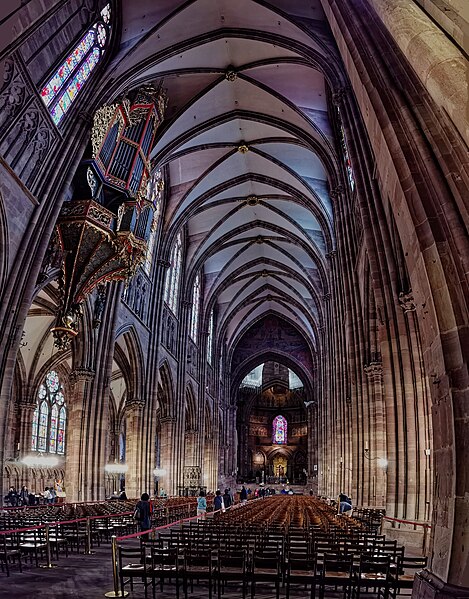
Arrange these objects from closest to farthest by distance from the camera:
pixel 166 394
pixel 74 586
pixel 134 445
Result: pixel 74 586
pixel 134 445
pixel 166 394

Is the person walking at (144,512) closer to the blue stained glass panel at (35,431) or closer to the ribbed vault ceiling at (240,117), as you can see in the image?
the ribbed vault ceiling at (240,117)

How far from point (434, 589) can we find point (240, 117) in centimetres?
2523

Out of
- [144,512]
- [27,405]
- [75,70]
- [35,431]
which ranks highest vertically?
[75,70]

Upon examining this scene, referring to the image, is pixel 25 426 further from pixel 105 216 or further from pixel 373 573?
pixel 373 573

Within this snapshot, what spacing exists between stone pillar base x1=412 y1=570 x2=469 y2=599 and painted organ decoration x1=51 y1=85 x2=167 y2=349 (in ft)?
43.2

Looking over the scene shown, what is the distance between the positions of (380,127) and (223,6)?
50.4 ft

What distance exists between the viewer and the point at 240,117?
90.5ft

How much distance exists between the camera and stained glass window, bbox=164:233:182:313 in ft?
115

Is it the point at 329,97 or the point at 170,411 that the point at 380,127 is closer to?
the point at 329,97

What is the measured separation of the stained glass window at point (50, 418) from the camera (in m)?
33.1

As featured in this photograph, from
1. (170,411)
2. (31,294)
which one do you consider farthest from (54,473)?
(31,294)

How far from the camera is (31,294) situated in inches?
640

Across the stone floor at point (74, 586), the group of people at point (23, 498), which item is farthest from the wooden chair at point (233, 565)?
the group of people at point (23, 498)

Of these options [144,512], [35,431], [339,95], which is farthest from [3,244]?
[35,431]
